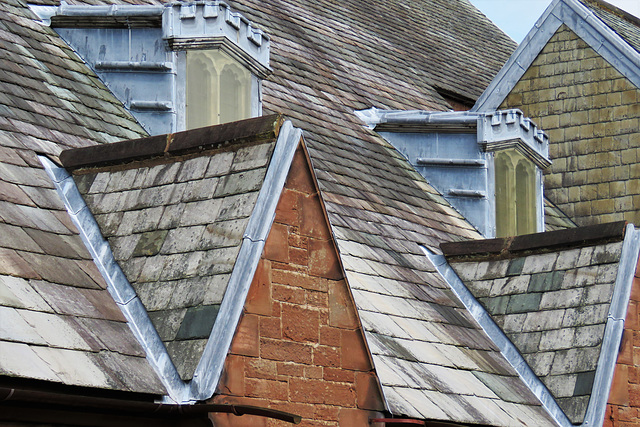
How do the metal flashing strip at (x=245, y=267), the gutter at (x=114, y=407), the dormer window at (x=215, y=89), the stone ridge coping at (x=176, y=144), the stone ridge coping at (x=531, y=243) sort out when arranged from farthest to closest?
the stone ridge coping at (x=531, y=243), the dormer window at (x=215, y=89), the stone ridge coping at (x=176, y=144), the metal flashing strip at (x=245, y=267), the gutter at (x=114, y=407)

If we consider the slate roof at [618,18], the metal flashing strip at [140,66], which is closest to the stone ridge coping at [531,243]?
the metal flashing strip at [140,66]

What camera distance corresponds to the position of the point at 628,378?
1030cm

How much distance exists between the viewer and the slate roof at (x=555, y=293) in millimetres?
10281

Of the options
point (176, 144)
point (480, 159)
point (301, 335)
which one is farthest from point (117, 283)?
point (480, 159)

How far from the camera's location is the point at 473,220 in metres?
12.8

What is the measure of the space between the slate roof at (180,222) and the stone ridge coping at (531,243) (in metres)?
4.63

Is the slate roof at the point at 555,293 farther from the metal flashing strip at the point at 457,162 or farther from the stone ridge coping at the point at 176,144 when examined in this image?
the stone ridge coping at the point at 176,144

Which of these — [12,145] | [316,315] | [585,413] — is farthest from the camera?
[585,413]

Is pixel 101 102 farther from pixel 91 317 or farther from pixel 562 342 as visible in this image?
pixel 562 342

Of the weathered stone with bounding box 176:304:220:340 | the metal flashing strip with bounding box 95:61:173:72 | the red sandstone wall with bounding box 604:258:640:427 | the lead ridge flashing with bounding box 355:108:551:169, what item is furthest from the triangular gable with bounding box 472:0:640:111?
the weathered stone with bounding box 176:304:220:340

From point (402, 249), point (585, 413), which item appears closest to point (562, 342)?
point (585, 413)

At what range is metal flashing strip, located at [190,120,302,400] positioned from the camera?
627cm

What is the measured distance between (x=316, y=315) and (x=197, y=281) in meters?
0.77

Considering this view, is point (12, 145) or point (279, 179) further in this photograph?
point (12, 145)
